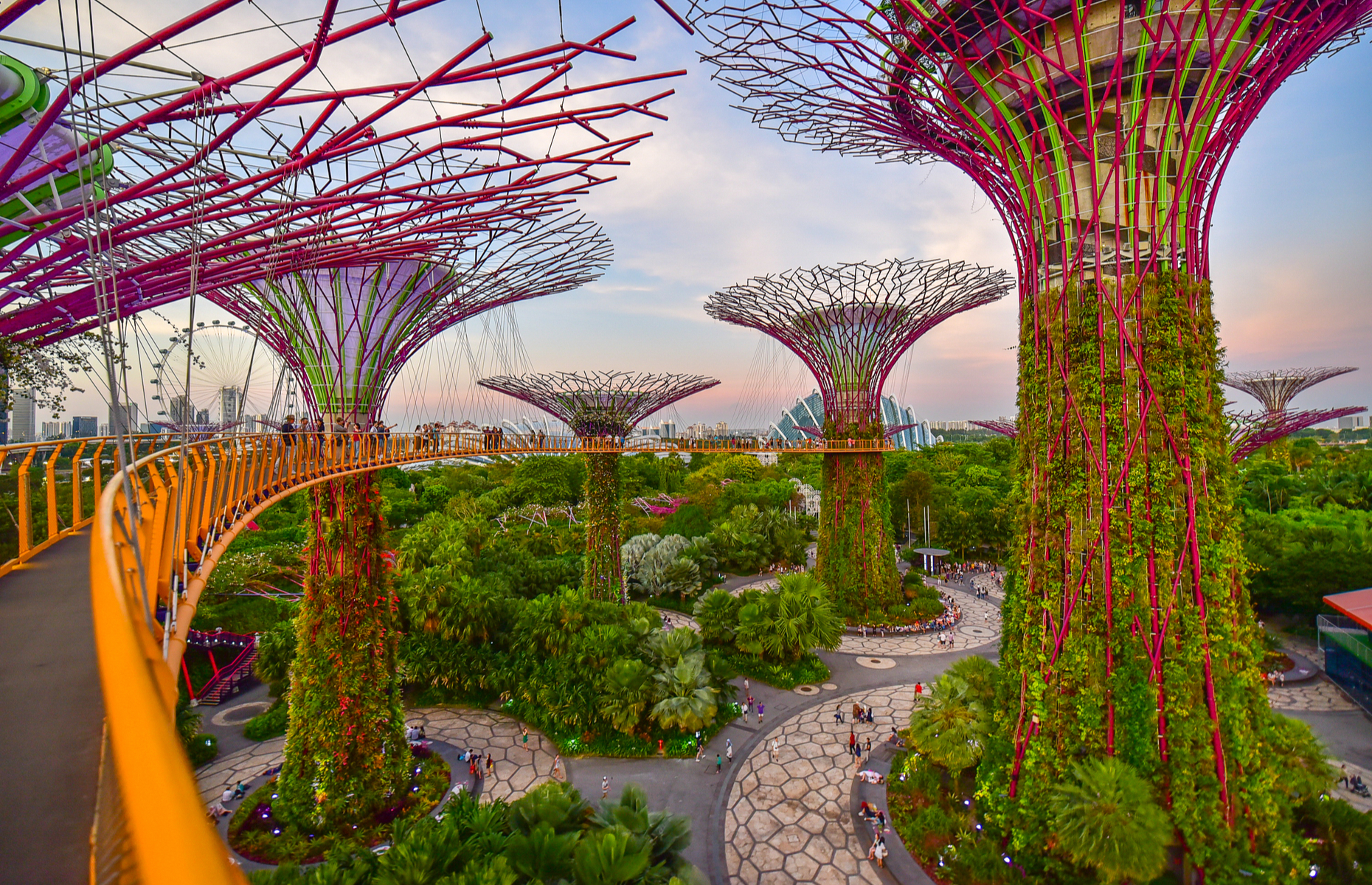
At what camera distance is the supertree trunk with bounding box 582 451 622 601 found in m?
22.8

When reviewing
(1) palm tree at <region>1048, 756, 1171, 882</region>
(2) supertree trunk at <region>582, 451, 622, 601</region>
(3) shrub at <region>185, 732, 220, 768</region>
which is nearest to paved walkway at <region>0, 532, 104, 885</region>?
(1) palm tree at <region>1048, 756, 1171, 882</region>

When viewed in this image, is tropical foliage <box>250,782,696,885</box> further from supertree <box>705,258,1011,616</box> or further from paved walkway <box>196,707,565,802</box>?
supertree <box>705,258,1011,616</box>

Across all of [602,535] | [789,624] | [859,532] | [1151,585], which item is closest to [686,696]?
[789,624]

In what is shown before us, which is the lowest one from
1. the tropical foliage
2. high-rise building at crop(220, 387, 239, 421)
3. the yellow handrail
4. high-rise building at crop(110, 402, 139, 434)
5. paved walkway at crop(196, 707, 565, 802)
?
paved walkway at crop(196, 707, 565, 802)

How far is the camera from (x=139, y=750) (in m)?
1.00

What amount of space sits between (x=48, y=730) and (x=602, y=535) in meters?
20.1

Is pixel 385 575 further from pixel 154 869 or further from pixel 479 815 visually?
pixel 154 869

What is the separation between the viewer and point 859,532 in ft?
77.4

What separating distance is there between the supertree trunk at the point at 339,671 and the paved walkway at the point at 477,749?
290cm

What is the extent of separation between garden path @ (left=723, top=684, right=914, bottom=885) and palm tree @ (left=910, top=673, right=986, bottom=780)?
211cm

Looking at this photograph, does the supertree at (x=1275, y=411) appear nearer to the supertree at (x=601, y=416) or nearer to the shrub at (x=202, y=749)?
the supertree at (x=601, y=416)

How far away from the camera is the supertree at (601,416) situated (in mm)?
22844

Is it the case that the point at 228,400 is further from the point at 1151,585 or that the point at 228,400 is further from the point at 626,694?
the point at 1151,585

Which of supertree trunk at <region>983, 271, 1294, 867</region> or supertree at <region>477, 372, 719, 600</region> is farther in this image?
supertree at <region>477, 372, 719, 600</region>
